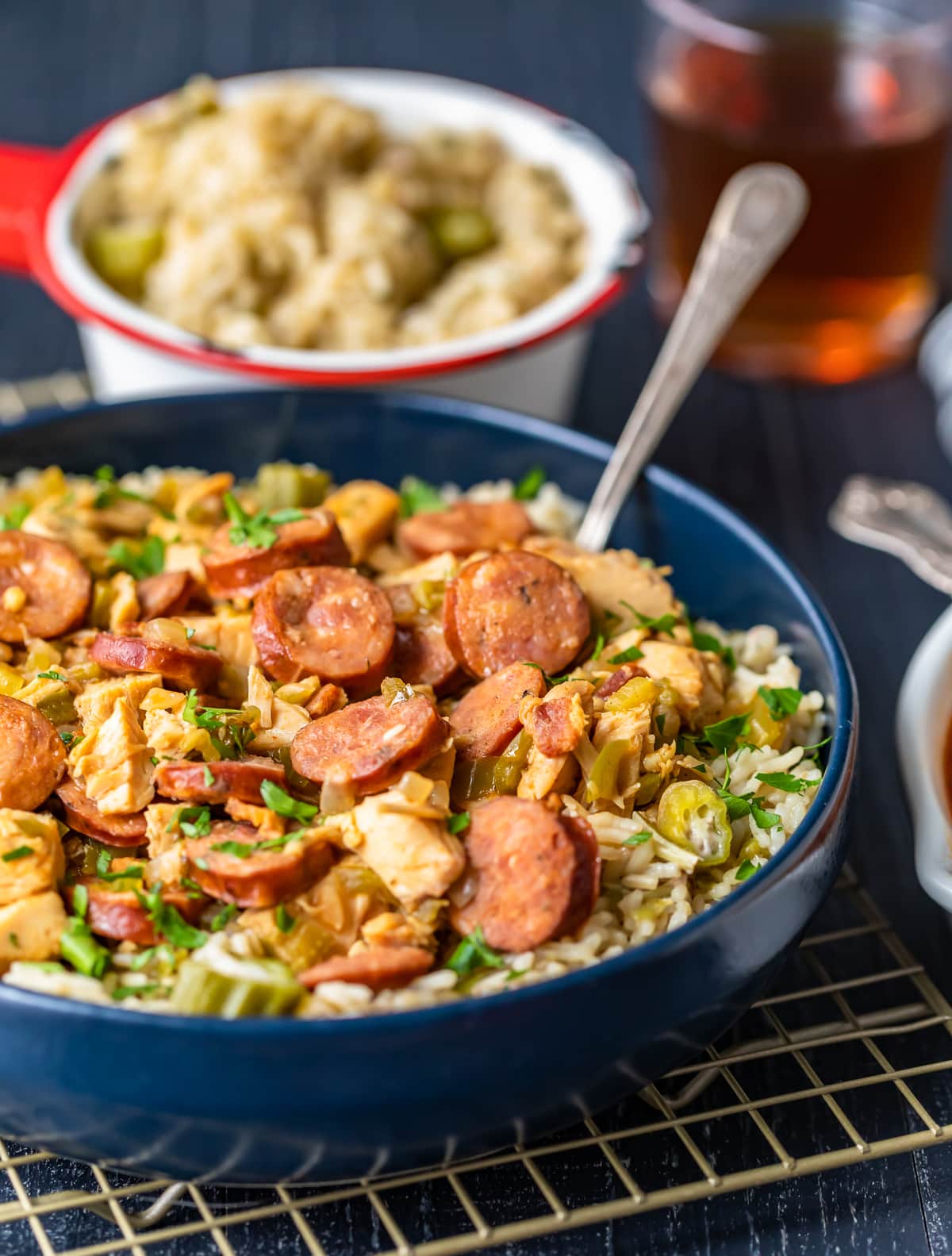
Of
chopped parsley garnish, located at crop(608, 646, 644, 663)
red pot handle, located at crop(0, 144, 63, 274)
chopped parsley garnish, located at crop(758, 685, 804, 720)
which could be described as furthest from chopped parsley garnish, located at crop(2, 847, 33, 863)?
red pot handle, located at crop(0, 144, 63, 274)

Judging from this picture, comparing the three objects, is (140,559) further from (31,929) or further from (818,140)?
(818,140)

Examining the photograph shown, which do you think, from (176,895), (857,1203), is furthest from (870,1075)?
(176,895)

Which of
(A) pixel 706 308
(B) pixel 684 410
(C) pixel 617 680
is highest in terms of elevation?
(A) pixel 706 308

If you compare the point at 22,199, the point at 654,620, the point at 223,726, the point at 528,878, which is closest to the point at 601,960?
the point at 528,878

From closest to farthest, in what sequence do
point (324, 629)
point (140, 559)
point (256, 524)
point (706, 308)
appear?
point (324, 629) < point (256, 524) < point (140, 559) < point (706, 308)

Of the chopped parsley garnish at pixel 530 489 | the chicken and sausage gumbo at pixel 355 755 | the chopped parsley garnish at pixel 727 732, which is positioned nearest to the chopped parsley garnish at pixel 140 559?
the chicken and sausage gumbo at pixel 355 755

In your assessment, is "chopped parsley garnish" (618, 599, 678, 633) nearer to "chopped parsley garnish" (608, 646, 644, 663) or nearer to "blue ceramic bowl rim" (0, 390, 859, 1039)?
"chopped parsley garnish" (608, 646, 644, 663)
